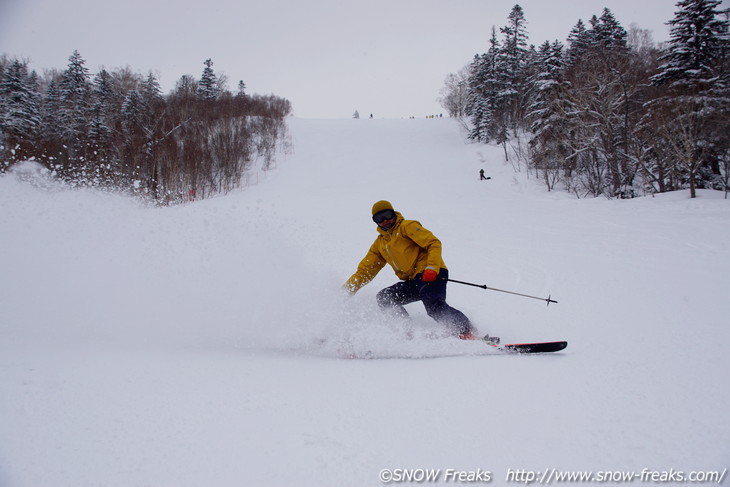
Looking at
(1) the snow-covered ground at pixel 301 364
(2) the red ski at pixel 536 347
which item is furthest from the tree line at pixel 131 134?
(2) the red ski at pixel 536 347

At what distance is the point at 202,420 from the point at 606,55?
1026 inches

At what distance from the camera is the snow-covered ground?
1866mm

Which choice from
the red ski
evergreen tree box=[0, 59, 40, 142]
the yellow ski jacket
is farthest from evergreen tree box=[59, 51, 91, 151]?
the red ski

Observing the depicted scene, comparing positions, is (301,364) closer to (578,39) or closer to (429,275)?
(429,275)

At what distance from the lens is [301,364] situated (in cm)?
326

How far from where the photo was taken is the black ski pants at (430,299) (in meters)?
3.95

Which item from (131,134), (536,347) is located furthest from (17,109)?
(536,347)

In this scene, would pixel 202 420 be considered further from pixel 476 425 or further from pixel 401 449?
pixel 476 425

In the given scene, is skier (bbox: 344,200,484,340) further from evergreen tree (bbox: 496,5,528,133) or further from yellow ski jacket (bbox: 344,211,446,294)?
evergreen tree (bbox: 496,5,528,133)

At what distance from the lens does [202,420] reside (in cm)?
215

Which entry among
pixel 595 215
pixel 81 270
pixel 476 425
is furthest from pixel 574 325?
pixel 595 215

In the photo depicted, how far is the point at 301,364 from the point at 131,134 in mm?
30883

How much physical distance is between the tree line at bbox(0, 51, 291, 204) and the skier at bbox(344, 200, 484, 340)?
20.1 meters

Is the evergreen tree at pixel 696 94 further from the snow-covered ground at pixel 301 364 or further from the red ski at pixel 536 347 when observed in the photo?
the red ski at pixel 536 347
